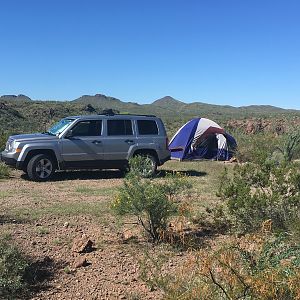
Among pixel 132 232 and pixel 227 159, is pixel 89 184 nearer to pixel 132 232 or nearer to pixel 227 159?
pixel 132 232

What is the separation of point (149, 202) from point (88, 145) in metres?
6.61

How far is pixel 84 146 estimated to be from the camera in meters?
13.1

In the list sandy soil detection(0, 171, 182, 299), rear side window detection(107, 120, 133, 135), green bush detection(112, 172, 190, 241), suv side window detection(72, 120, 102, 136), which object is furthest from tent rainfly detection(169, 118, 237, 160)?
green bush detection(112, 172, 190, 241)

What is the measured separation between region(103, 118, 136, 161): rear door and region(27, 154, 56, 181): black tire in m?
1.56

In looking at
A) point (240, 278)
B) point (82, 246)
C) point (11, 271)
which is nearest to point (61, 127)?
point (82, 246)

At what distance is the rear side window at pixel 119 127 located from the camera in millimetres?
13529

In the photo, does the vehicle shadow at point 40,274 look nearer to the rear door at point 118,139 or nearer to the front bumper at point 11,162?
the front bumper at point 11,162

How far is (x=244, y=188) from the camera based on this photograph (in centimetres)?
685

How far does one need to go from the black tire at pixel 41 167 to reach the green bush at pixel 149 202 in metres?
5.82

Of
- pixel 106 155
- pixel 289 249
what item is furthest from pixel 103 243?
pixel 106 155

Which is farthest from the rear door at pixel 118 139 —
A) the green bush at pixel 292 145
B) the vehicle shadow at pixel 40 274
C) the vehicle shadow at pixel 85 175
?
the green bush at pixel 292 145

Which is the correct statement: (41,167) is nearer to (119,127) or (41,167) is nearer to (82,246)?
(119,127)

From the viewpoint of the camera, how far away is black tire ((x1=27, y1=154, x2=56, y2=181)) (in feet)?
40.9

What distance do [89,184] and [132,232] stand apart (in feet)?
16.3
